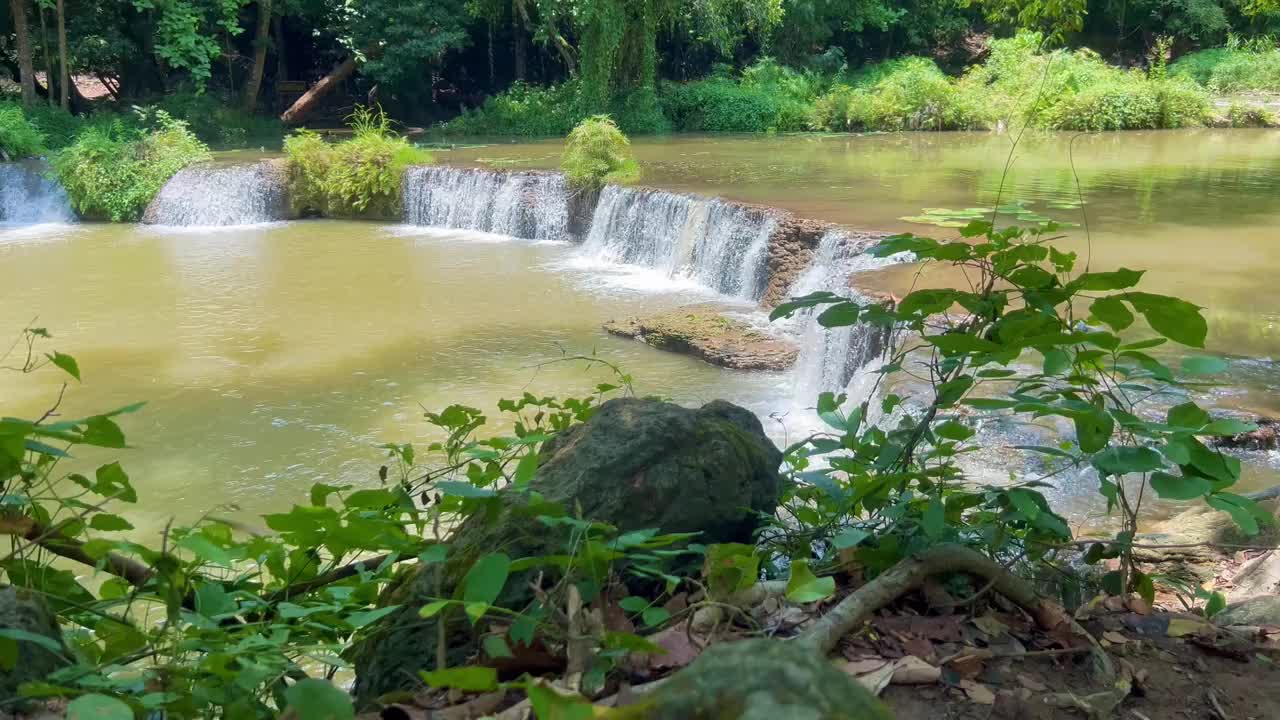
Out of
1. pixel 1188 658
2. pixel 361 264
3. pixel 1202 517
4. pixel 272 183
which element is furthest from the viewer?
pixel 272 183

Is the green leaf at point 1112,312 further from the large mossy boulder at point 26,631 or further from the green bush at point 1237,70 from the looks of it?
the green bush at point 1237,70

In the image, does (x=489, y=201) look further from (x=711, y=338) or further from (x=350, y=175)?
(x=711, y=338)

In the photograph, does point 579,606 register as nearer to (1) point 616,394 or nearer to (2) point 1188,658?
(2) point 1188,658

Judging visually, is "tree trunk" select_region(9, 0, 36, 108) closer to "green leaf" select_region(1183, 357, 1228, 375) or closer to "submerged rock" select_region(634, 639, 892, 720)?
"green leaf" select_region(1183, 357, 1228, 375)

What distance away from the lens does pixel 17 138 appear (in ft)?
58.7

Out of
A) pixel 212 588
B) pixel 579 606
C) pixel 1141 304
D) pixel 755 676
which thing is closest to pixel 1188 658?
pixel 1141 304

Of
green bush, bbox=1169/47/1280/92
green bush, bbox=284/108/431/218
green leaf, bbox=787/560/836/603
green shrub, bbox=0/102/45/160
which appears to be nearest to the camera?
green leaf, bbox=787/560/836/603

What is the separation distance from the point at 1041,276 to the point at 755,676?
1371 mm

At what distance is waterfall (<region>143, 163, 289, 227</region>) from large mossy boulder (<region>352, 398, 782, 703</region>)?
50.3ft

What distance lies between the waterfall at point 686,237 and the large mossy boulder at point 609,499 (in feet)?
28.1

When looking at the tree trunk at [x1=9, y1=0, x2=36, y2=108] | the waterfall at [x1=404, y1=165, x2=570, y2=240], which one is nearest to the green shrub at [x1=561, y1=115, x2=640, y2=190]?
the waterfall at [x1=404, y1=165, x2=570, y2=240]

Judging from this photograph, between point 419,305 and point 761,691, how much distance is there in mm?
10299

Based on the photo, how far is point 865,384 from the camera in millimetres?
7312

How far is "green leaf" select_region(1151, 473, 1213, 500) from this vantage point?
177 centimetres
